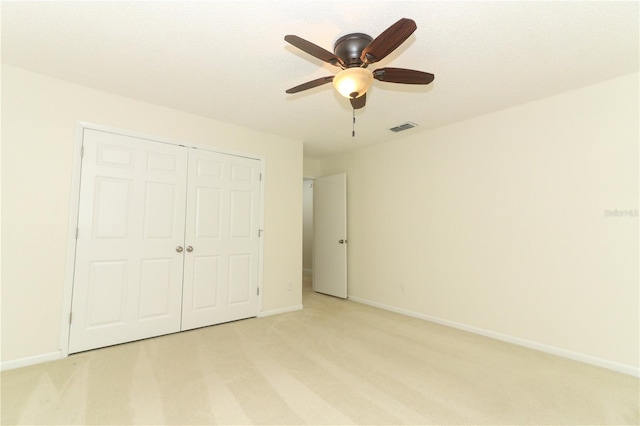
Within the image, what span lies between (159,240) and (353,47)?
8.91ft

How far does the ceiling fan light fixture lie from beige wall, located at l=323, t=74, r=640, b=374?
2.17m

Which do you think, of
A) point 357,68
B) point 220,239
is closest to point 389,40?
point 357,68

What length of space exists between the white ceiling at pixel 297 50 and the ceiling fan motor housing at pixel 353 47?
59mm

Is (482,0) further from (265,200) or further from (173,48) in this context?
(265,200)

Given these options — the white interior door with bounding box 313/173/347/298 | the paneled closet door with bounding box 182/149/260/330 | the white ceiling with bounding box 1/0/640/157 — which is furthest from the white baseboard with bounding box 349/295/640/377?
the white ceiling with bounding box 1/0/640/157

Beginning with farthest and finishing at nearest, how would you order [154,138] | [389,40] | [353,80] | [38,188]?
[154,138], [38,188], [353,80], [389,40]

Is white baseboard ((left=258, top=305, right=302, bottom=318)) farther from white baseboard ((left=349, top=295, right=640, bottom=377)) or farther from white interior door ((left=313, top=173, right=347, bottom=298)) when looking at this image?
white baseboard ((left=349, top=295, right=640, bottom=377))

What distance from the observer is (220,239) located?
3564mm

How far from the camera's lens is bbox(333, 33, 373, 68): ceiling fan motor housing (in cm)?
190

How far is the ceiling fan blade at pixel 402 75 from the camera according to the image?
6.05ft

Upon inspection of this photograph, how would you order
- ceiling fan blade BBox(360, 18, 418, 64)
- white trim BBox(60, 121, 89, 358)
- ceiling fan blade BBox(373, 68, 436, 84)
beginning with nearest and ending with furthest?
1. ceiling fan blade BBox(360, 18, 418, 64)
2. ceiling fan blade BBox(373, 68, 436, 84)
3. white trim BBox(60, 121, 89, 358)

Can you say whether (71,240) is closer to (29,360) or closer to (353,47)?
(29,360)

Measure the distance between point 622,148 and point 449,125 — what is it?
1617mm

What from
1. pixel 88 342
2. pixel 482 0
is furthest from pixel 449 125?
pixel 88 342
